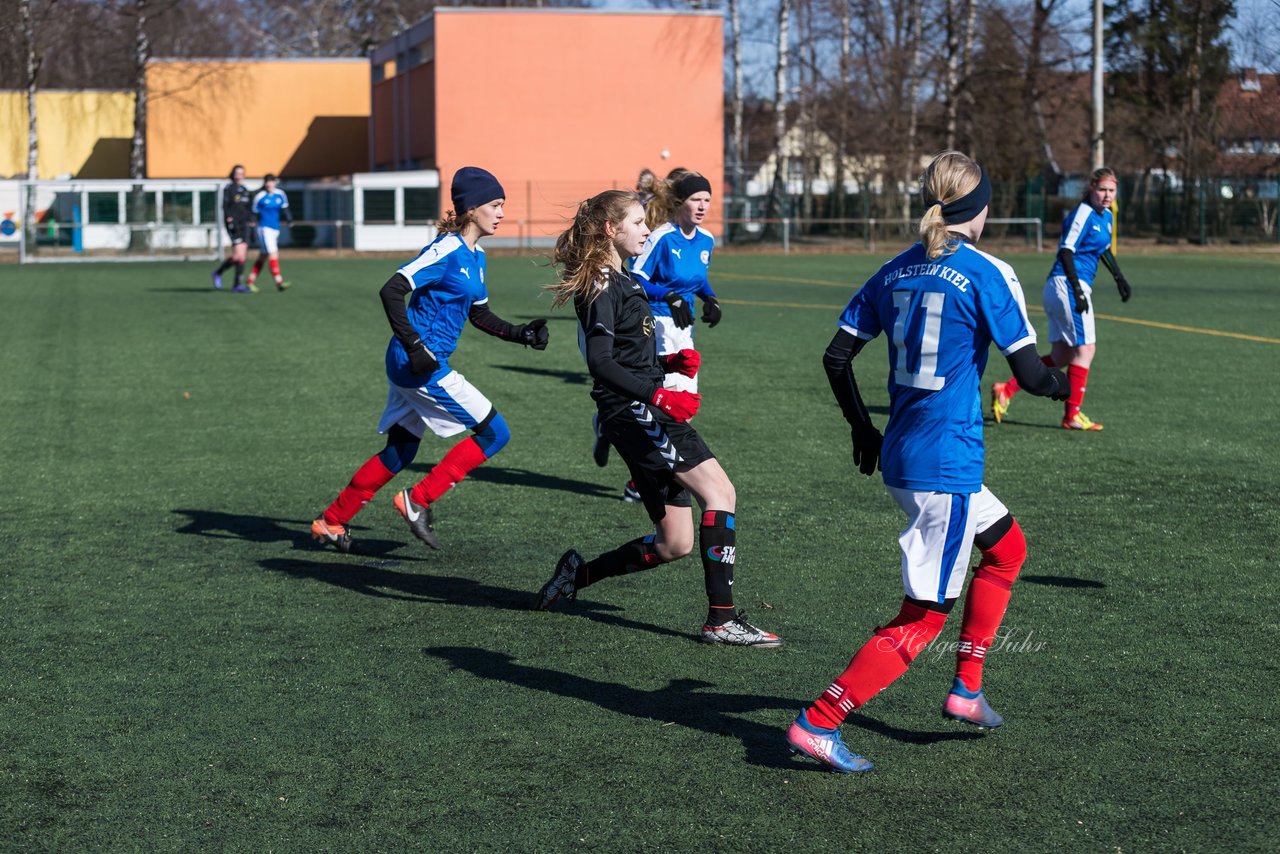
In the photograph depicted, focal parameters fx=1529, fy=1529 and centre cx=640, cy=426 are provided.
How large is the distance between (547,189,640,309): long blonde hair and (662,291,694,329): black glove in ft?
9.62

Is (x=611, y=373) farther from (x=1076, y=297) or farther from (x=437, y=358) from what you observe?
(x=1076, y=297)

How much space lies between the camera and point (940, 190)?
14.7 feet

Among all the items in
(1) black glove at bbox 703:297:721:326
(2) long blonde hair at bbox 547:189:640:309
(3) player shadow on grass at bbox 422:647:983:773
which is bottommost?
(3) player shadow on grass at bbox 422:647:983:773

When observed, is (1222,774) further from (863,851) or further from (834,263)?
(834,263)

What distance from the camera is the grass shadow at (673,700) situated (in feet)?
15.8

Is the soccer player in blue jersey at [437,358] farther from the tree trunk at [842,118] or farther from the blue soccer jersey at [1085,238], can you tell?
the tree trunk at [842,118]

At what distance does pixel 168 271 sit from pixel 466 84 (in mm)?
15449

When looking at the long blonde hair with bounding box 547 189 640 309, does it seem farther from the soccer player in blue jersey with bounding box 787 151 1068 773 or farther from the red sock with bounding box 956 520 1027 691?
the red sock with bounding box 956 520 1027 691

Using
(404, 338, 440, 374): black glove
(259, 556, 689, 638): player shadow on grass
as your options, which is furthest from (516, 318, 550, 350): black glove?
(259, 556, 689, 638): player shadow on grass

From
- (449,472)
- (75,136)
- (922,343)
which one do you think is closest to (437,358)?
(449,472)

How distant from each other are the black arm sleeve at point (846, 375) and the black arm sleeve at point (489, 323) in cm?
247

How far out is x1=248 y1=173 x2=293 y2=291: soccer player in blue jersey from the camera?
2589cm

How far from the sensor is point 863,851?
3965 mm

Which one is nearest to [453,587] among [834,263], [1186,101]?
[834,263]
